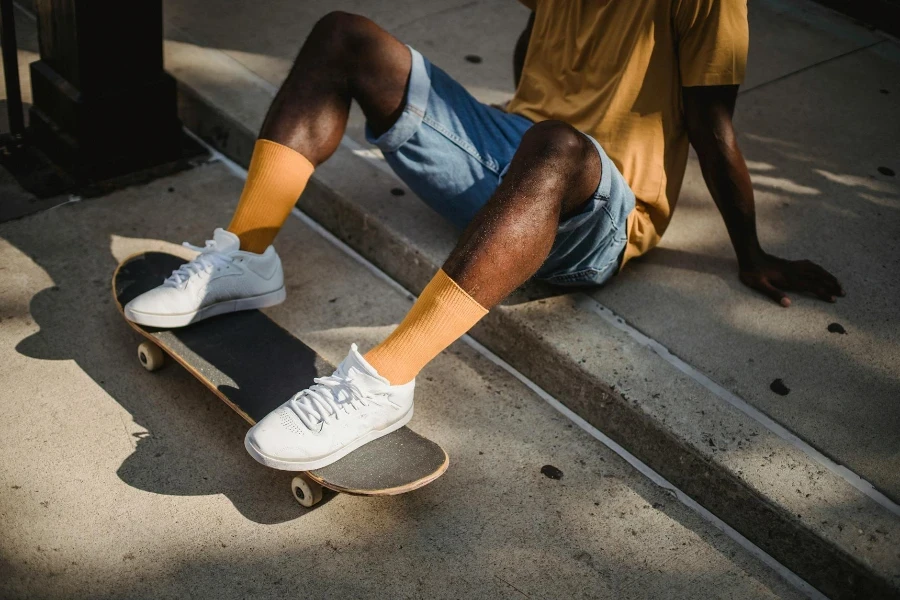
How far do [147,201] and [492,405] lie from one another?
1.36m

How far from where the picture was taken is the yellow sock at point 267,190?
7.44ft

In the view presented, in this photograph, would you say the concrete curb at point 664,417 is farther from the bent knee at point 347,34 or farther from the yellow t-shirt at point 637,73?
the bent knee at point 347,34

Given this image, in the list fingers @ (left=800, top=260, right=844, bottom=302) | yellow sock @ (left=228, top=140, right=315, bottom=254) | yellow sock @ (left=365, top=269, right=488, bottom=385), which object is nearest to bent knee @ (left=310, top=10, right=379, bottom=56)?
yellow sock @ (left=228, top=140, right=315, bottom=254)

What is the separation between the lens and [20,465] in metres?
1.98

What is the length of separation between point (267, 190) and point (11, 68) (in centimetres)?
116

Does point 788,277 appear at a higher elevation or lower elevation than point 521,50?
lower

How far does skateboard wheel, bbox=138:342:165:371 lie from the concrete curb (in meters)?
0.76

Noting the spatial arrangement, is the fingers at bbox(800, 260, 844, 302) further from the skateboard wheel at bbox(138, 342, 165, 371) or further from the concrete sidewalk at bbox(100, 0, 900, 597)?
the skateboard wheel at bbox(138, 342, 165, 371)

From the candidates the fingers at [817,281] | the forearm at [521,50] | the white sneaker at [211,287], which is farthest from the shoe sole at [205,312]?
the fingers at [817,281]

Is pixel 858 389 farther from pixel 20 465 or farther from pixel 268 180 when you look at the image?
pixel 20 465

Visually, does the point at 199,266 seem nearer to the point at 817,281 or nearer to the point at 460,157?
the point at 460,157

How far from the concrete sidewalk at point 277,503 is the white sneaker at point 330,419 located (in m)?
0.17

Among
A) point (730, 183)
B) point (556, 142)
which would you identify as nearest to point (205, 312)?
point (556, 142)

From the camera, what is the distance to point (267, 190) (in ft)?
7.45
